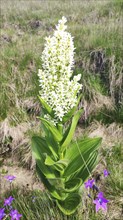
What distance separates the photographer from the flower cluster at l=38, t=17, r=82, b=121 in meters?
2.21

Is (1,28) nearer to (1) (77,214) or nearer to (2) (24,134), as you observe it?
(2) (24,134)

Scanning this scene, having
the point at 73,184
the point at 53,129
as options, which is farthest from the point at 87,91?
the point at 53,129

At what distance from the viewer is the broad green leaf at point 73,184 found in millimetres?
2921

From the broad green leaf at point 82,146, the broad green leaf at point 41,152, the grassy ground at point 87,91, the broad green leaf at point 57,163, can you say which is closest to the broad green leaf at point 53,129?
the broad green leaf at point 57,163

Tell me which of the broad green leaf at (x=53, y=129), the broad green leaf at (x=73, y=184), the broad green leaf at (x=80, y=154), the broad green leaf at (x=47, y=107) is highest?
the broad green leaf at (x=47, y=107)

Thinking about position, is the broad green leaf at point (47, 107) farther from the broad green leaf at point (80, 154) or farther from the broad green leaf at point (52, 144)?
the broad green leaf at point (80, 154)

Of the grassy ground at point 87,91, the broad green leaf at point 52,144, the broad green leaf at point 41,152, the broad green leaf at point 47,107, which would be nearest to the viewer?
the broad green leaf at point 47,107

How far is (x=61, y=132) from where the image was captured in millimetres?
2643

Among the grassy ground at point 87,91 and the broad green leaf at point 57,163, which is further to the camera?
the grassy ground at point 87,91

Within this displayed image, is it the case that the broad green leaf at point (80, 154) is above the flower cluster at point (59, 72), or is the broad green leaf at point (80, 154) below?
below

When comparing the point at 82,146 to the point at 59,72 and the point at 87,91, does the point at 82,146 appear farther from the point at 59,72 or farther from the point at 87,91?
the point at 87,91

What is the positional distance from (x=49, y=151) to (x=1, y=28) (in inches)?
319

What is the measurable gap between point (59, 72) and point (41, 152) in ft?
3.79

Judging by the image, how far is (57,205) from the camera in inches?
130
